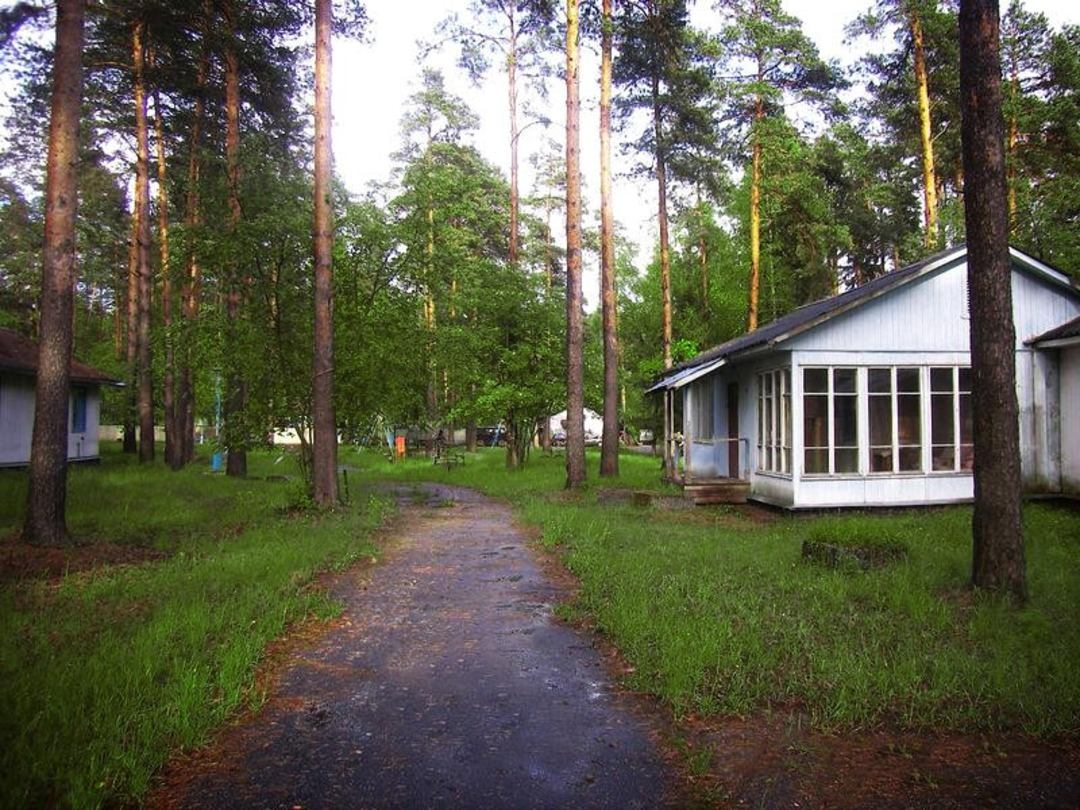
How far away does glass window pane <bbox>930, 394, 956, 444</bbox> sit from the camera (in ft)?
43.1

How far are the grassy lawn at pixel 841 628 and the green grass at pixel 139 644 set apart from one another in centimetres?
277

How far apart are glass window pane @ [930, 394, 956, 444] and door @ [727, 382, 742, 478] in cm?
403

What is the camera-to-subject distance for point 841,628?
5.56 metres

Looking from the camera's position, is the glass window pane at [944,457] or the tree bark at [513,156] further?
the tree bark at [513,156]

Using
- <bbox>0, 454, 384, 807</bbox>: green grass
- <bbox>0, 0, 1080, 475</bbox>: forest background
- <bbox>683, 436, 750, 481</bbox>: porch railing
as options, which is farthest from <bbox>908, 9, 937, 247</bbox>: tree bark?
<bbox>0, 454, 384, 807</bbox>: green grass

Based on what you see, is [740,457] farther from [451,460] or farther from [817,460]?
[451,460]

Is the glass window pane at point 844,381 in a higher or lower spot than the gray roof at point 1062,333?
lower

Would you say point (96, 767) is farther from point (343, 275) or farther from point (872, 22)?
point (872, 22)

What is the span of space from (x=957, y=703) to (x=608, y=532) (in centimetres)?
613

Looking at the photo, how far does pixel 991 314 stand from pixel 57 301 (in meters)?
10.7

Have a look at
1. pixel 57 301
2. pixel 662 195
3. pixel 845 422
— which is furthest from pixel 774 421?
pixel 57 301

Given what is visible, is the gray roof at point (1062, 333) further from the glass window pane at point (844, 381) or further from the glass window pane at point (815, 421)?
the glass window pane at point (815, 421)

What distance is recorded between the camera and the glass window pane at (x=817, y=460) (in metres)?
12.8

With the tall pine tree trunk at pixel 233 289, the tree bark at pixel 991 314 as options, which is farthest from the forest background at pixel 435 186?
the tree bark at pixel 991 314
